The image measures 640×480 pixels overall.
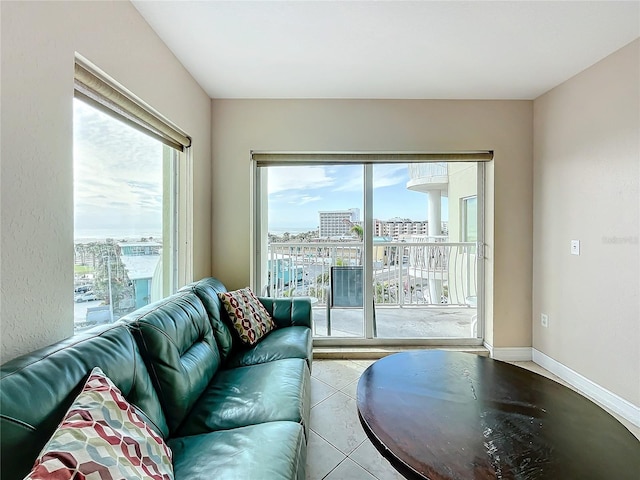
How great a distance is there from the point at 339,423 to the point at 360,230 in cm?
179

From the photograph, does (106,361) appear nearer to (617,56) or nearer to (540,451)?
(540,451)

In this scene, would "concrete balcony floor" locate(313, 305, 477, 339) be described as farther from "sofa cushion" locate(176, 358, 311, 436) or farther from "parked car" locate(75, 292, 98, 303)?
"parked car" locate(75, 292, 98, 303)

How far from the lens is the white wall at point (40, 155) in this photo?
1032 mm

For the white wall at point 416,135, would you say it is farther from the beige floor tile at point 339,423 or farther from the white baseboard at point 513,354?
the beige floor tile at point 339,423

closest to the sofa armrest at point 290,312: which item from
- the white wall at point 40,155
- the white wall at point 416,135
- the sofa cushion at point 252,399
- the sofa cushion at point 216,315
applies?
the sofa cushion at point 216,315

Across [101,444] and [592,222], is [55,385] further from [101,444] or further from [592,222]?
[592,222]

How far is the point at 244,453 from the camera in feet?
3.54

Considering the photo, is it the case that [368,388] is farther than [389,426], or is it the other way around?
[368,388]

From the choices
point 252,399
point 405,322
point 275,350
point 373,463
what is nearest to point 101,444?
point 252,399

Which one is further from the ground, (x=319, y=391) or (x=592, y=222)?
(x=592, y=222)

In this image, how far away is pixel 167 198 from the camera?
2373 mm

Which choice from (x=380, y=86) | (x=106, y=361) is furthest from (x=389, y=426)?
(x=380, y=86)

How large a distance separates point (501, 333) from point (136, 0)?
383 centimetres

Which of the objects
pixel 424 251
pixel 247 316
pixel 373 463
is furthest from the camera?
pixel 424 251
